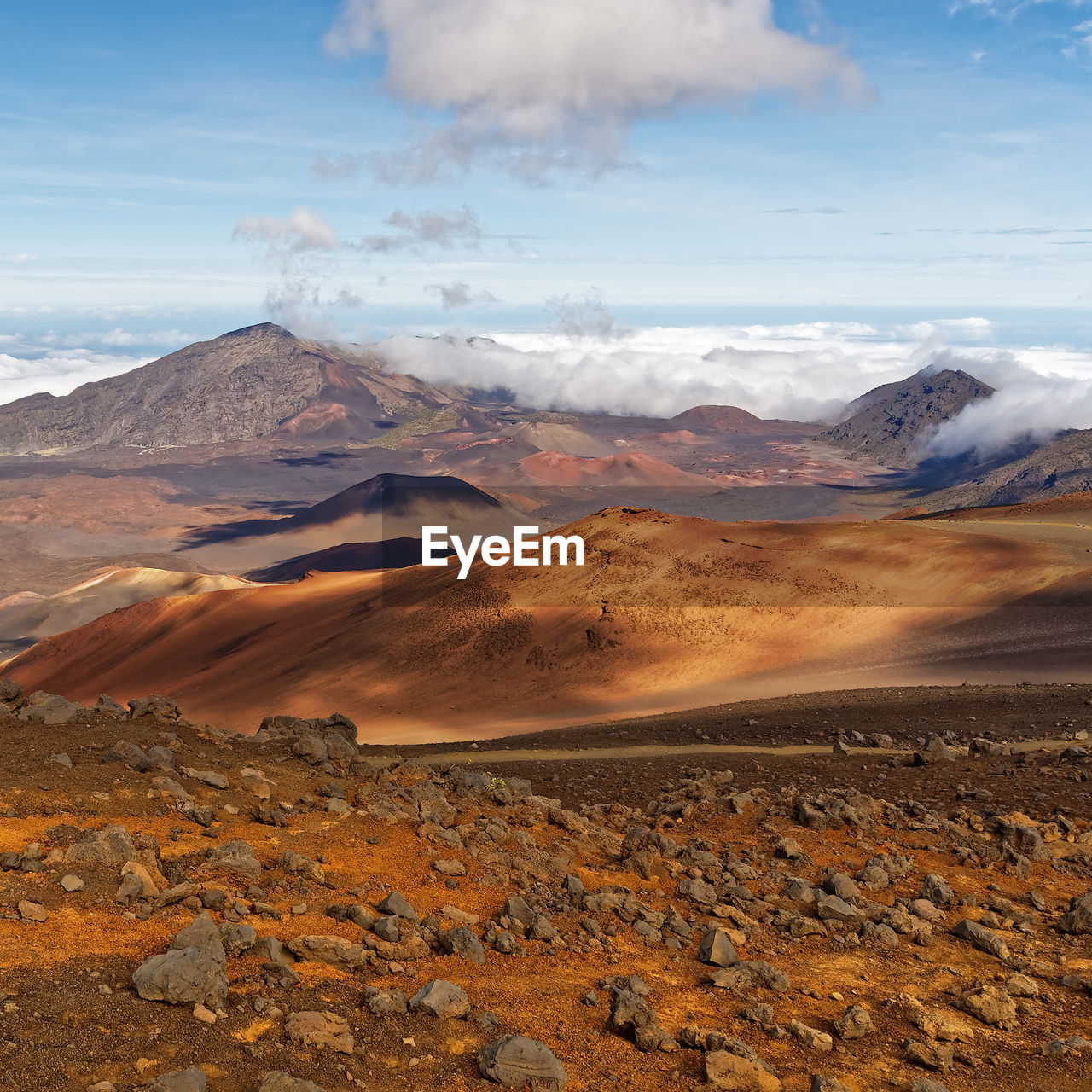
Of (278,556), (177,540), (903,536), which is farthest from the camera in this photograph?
(177,540)

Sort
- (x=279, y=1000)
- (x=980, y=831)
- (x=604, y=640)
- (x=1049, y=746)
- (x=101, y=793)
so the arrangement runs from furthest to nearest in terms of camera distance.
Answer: (x=604, y=640) < (x=1049, y=746) < (x=980, y=831) < (x=101, y=793) < (x=279, y=1000)

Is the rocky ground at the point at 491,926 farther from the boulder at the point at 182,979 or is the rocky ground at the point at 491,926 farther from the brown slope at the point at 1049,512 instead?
the brown slope at the point at 1049,512

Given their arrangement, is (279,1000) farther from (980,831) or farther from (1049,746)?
(1049,746)

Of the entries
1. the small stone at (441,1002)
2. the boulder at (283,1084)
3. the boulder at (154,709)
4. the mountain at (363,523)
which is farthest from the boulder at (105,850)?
the mountain at (363,523)

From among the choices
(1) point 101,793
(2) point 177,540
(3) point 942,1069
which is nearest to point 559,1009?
(3) point 942,1069

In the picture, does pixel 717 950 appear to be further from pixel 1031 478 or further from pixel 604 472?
pixel 604 472
